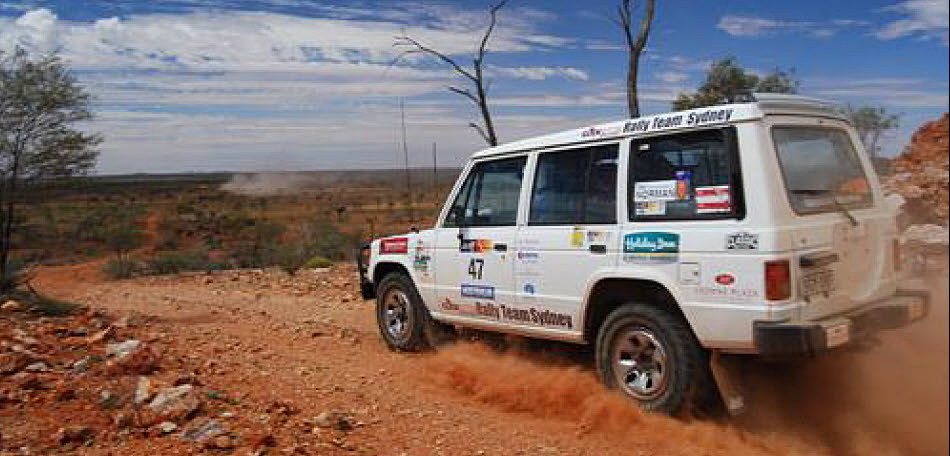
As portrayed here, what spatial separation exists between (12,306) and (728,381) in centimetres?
815

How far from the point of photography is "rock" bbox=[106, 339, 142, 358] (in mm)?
6508

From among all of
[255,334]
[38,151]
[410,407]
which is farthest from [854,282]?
[38,151]

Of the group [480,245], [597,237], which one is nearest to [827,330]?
[597,237]

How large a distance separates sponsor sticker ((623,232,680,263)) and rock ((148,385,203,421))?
3.10 m

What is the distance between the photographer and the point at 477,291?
20.7ft

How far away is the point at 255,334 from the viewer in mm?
8508

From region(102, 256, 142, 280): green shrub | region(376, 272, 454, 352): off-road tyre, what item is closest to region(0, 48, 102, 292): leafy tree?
region(102, 256, 142, 280): green shrub

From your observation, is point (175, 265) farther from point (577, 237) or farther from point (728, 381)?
point (728, 381)

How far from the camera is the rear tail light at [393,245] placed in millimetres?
7184

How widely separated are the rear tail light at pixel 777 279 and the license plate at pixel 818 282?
0.14 m

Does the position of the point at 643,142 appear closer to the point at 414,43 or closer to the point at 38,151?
the point at 414,43

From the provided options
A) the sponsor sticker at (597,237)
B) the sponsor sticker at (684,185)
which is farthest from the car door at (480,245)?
the sponsor sticker at (684,185)

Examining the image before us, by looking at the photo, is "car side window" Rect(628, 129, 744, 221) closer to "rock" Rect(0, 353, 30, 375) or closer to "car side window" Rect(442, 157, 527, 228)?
"car side window" Rect(442, 157, 527, 228)

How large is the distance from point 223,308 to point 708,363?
7804mm
